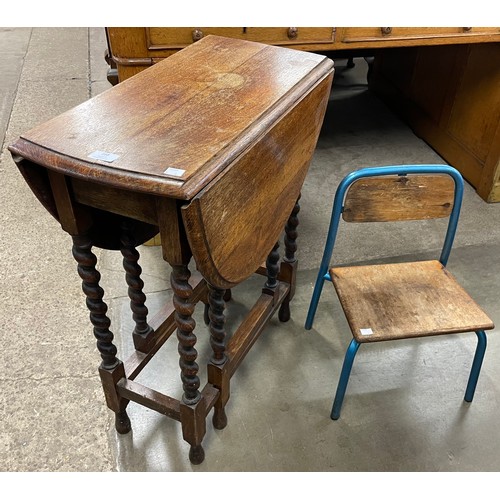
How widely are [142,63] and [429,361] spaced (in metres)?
1.59

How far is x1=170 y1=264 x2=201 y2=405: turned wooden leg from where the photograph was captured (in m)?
1.12

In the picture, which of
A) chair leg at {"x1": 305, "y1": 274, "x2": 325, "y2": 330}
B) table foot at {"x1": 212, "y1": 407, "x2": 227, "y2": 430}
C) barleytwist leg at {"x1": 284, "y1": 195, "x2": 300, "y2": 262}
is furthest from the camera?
chair leg at {"x1": 305, "y1": 274, "x2": 325, "y2": 330}

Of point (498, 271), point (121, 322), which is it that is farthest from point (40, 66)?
point (498, 271)

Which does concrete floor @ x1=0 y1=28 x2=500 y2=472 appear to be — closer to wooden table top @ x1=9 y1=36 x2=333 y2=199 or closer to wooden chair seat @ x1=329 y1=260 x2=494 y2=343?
wooden chair seat @ x1=329 y1=260 x2=494 y2=343

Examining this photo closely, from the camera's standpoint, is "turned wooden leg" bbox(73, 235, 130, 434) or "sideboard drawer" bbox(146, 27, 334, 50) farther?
"sideboard drawer" bbox(146, 27, 334, 50)

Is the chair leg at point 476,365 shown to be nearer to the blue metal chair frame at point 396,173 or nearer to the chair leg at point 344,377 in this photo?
the blue metal chair frame at point 396,173

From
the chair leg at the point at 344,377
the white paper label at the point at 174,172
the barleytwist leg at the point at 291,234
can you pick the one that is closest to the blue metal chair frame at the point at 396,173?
the chair leg at the point at 344,377

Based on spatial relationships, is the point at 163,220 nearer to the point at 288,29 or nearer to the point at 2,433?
the point at 2,433

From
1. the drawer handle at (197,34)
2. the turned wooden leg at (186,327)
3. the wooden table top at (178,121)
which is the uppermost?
the wooden table top at (178,121)

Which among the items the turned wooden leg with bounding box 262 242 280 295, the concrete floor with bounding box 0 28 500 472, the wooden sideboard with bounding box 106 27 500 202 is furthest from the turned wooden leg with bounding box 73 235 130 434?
the wooden sideboard with bounding box 106 27 500 202

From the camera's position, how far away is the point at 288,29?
2043 mm

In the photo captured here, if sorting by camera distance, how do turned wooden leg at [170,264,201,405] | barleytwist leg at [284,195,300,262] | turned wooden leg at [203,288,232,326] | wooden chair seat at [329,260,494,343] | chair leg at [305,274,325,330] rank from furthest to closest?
turned wooden leg at [203,288,232,326]
chair leg at [305,274,325,330]
barleytwist leg at [284,195,300,262]
wooden chair seat at [329,260,494,343]
turned wooden leg at [170,264,201,405]

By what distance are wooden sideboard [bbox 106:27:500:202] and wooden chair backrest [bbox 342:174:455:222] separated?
86cm

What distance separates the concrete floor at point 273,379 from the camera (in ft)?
5.10
